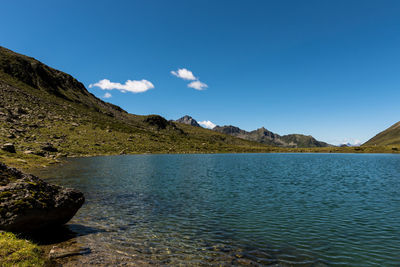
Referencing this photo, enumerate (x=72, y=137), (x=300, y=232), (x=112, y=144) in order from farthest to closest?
(x=112, y=144) → (x=72, y=137) → (x=300, y=232)

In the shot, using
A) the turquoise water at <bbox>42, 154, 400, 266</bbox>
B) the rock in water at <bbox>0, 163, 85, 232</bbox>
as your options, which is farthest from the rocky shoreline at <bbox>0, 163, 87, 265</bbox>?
the turquoise water at <bbox>42, 154, 400, 266</bbox>

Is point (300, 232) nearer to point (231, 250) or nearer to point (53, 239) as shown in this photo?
point (231, 250)

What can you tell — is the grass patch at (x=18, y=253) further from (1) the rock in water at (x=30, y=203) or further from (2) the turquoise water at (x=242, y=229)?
(2) the turquoise water at (x=242, y=229)

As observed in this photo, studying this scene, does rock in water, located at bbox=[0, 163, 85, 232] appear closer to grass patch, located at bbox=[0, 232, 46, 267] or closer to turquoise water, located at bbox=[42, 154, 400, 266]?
grass patch, located at bbox=[0, 232, 46, 267]

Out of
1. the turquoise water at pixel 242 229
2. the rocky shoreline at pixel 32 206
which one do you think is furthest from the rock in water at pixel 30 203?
the turquoise water at pixel 242 229

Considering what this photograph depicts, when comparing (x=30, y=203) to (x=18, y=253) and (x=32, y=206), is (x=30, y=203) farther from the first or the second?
(x=18, y=253)

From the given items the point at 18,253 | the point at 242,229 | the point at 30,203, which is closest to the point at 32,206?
the point at 30,203

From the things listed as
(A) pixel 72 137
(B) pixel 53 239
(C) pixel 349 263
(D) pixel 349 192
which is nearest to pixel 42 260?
(B) pixel 53 239

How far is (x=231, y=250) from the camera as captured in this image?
48.9 ft

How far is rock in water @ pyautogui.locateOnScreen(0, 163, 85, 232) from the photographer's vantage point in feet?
46.0

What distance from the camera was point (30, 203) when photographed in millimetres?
14922

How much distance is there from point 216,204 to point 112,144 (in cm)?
14657

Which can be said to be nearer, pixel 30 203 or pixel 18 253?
pixel 18 253

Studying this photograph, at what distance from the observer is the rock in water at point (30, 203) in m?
14.0
